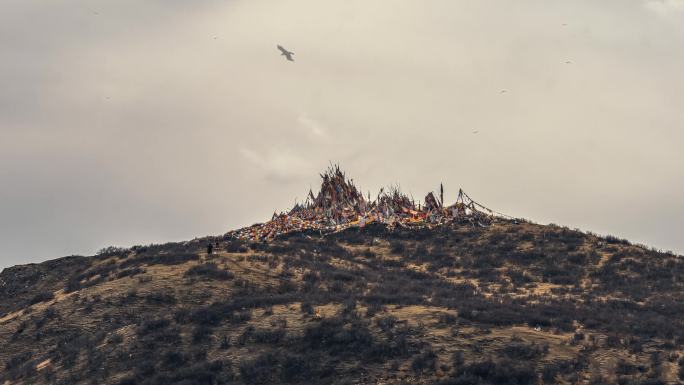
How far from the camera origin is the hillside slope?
40406 millimetres

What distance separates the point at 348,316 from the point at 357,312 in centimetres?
88

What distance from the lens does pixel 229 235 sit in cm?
8188

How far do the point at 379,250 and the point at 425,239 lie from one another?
19.3 ft

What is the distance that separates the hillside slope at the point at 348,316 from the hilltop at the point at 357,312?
0.37 ft

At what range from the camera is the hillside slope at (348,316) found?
40.4 metres

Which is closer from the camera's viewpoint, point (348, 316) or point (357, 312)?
point (348, 316)

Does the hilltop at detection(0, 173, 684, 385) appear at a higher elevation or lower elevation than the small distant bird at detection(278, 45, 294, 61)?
lower

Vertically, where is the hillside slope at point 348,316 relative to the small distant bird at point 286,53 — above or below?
below

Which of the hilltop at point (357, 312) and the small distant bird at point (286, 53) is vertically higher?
the small distant bird at point (286, 53)

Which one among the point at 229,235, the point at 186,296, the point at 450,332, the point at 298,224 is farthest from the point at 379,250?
the point at 450,332

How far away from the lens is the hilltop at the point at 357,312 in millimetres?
40469

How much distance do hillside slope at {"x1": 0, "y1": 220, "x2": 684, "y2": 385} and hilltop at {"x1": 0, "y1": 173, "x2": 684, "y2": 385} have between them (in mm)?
113

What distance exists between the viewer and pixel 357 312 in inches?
1839

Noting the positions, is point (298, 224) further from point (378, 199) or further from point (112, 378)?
point (112, 378)
